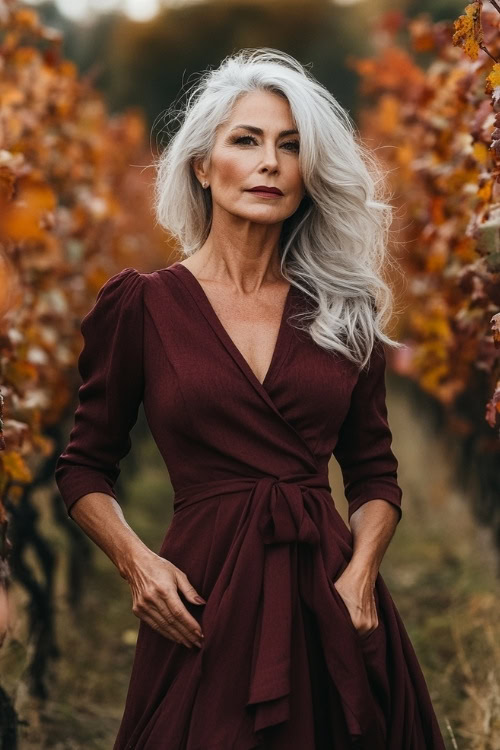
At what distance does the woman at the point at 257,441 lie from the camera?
255 cm

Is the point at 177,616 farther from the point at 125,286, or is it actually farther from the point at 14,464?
the point at 14,464

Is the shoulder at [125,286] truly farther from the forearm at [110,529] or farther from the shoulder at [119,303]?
the forearm at [110,529]

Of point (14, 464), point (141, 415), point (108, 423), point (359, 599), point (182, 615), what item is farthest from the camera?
point (141, 415)

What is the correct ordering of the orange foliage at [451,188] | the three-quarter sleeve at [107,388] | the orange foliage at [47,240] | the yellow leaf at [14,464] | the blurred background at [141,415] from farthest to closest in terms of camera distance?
the orange foliage at [47,240] → the blurred background at [141,415] → the yellow leaf at [14,464] → the orange foliage at [451,188] → the three-quarter sleeve at [107,388]

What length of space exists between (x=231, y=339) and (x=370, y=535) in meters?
0.57

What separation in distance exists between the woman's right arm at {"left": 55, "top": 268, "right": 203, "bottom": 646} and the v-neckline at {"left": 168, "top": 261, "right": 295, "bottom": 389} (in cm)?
14

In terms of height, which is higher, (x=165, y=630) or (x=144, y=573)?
(x=144, y=573)

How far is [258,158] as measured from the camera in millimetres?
2840

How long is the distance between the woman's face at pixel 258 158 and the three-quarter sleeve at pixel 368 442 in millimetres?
444

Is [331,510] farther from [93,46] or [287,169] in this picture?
[93,46]

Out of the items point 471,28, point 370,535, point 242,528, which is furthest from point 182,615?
point 471,28

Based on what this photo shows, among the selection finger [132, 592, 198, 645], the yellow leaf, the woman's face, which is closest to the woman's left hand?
finger [132, 592, 198, 645]

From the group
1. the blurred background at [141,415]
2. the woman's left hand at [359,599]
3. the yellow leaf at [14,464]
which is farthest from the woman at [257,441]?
the yellow leaf at [14,464]

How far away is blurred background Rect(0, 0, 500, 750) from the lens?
3672 millimetres
